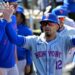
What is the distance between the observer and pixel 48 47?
17.1ft

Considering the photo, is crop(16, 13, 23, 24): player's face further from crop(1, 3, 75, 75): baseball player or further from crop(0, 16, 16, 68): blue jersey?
crop(1, 3, 75, 75): baseball player

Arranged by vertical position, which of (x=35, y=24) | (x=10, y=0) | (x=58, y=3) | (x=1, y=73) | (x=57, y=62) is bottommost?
(x=35, y=24)

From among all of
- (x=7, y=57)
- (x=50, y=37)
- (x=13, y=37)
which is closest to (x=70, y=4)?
(x=7, y=57)

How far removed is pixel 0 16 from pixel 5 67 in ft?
2.69

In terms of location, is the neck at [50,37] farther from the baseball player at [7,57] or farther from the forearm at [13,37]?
the baseball player at [7,57]

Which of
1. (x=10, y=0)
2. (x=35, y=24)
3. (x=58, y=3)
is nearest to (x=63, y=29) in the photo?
(x=10, y=0)

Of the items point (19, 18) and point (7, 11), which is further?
point (19, 18)

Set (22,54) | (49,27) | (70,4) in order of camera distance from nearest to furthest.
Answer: (49,27) → (22,54) → (70,4)

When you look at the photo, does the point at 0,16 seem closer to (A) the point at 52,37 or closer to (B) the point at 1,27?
(B) the point at 1,27

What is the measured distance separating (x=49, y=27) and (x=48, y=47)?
0.26 meters

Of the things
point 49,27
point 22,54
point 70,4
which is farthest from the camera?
point 70,4

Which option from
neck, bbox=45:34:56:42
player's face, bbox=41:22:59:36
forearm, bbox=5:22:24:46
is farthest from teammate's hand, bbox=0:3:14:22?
neck, bbox=45:34:56:42

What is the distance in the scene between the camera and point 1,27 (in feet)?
18.1

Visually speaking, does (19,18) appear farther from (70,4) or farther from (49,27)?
(70,4)
